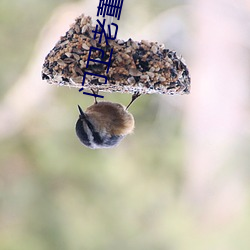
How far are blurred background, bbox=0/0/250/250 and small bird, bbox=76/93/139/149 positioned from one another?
1619 millimetres

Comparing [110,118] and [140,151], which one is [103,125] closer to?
[110,118]

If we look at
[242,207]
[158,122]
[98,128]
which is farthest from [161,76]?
[242,207]

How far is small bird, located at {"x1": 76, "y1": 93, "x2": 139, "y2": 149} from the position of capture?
130 cm

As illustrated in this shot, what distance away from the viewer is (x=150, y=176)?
3486mm

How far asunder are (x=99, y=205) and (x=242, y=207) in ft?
3.29

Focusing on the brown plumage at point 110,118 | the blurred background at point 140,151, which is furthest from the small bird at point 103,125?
the blurred background at point 140,151

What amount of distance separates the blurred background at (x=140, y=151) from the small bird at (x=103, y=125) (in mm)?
1619

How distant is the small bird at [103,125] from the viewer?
1298mm

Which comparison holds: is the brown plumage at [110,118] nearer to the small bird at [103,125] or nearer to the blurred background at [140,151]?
the small bird at [103,125]

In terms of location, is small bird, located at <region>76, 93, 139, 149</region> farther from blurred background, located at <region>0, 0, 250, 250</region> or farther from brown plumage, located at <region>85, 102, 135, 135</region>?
blurred background, located at <region>0, 0, 250, 250</region>

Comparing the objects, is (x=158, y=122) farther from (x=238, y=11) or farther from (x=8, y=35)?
(x=8, y=35)

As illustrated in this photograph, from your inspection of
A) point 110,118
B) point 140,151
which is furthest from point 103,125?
point 140,151

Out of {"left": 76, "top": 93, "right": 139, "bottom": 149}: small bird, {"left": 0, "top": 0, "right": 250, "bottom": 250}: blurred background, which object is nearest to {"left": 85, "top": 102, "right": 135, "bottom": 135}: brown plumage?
{"left": 76, "top": 93, "right": 139, "bottom": 149}: small bird

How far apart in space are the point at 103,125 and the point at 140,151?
217 cm
